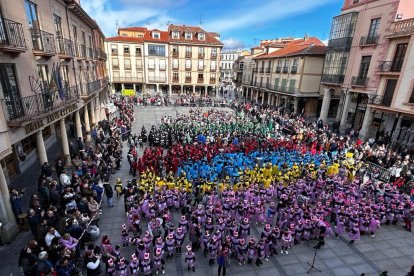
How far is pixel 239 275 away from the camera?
30.4ft

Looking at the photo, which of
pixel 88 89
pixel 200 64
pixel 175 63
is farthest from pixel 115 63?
pixel 88 89

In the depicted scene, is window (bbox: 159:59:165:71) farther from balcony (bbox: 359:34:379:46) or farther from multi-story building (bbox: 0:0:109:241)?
balcony (bbox: 359:34:379:46)

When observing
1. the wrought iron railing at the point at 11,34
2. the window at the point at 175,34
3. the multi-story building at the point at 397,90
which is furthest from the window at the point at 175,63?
the wrought iron railing at the point at 11,34

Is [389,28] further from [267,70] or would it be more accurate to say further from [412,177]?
Result: [267,70]

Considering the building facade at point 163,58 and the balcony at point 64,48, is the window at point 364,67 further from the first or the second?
the building facade at point 163,58

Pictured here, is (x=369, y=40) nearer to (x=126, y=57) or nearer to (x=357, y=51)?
(x=357, y=51)

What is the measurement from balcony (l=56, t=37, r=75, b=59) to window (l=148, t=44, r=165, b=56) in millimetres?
33856

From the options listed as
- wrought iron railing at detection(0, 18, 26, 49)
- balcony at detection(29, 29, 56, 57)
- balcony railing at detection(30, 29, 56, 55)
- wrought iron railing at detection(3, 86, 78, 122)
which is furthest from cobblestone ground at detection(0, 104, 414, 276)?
balcony railing at detection(30, 29, 56, 55)

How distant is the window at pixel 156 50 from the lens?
5069cm

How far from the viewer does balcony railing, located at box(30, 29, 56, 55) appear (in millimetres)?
12797

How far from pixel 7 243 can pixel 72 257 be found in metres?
3.96

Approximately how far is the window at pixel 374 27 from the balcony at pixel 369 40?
247 mm

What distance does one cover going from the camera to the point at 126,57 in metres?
50.7

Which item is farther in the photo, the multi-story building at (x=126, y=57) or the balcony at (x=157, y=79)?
the balcony at (x=157, y=79)
